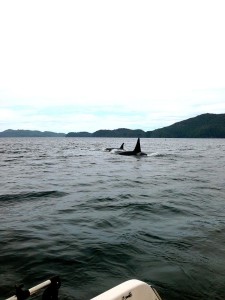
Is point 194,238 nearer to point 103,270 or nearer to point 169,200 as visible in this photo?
point 103,270

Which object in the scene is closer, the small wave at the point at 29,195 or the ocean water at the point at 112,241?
the ocean water at the point at 112,241

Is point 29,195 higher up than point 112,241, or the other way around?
point 29,195

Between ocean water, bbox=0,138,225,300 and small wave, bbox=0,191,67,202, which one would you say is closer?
ocean water, bbox=0,138,225,300

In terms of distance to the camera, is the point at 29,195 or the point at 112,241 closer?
the point at 112,241

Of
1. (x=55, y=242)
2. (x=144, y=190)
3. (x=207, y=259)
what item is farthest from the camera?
(x=144, y=190)

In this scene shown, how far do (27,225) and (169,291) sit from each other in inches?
232

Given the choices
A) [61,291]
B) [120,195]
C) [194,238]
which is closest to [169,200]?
[120,195]

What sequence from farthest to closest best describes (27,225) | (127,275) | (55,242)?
(27,225)
(55,242)
(127,275)

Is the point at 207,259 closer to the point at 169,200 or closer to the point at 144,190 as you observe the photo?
the point at 169,200

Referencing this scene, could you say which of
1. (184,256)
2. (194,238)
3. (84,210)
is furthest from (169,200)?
(184,256)

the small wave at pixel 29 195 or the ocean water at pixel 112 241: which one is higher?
the small wave at pixel 29 195

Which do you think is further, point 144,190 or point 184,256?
point 144,190

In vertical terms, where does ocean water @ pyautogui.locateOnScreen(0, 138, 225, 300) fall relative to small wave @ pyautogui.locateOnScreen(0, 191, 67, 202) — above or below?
below

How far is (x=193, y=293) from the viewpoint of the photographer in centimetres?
632
